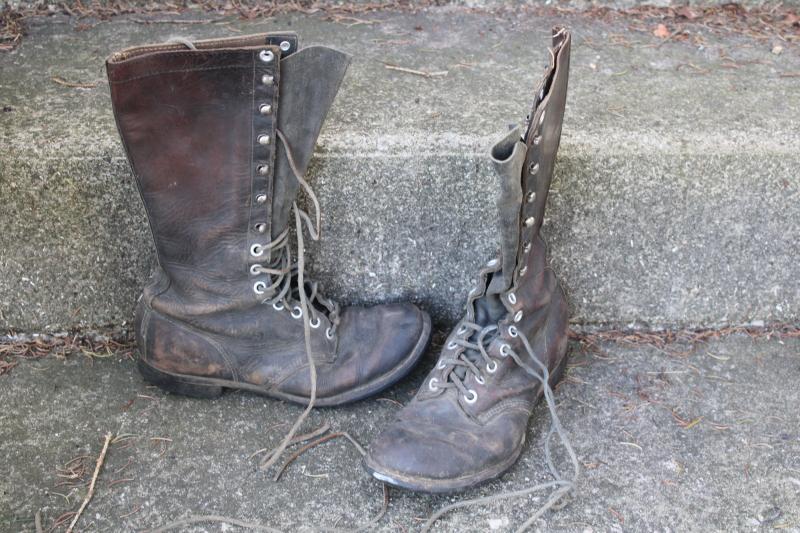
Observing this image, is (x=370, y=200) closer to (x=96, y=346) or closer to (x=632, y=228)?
(x=632, y=228)

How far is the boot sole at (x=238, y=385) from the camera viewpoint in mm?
1782

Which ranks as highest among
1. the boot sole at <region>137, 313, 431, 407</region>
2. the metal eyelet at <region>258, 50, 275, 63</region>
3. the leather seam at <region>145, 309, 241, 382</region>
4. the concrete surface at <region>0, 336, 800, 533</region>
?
the metal eyelet at <region>258, 50, 275, 63</region>

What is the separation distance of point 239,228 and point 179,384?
0.39 metres

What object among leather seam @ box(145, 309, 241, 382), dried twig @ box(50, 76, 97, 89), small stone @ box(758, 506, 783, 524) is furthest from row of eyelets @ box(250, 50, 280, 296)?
small stone @ box(758, 506, 783, 524)

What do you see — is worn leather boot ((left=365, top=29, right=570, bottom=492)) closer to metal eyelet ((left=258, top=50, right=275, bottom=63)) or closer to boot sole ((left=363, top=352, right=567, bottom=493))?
boot sole ((left=363, top=352, right=567, bottom=493))

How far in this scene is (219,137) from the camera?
1.55 m

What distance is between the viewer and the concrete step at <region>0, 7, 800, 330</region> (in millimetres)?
1814

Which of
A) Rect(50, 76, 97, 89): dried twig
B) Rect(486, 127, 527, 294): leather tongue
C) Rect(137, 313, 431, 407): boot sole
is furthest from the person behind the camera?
Rect(50, 76, 97, 89): dried twig

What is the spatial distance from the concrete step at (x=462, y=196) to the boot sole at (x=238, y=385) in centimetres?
22

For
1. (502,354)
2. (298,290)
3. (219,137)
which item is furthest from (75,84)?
(502,354)

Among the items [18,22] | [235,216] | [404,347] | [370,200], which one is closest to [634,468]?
[404,347]

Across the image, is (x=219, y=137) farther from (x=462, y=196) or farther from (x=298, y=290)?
(x=462, y=196)

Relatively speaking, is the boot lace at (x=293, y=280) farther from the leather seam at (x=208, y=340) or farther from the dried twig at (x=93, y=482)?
the dried twig at (x=93, y=482)

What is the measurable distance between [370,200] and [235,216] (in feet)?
1.09
